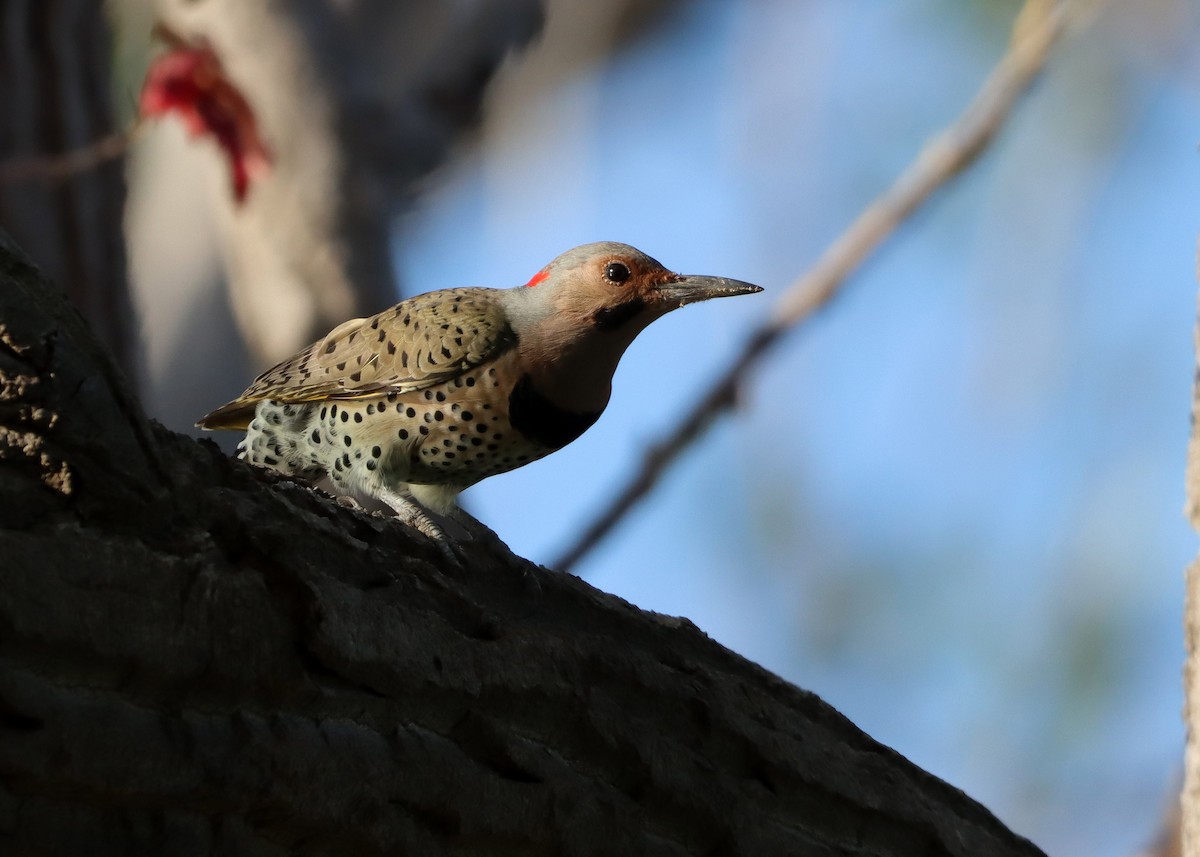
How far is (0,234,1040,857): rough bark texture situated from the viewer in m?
2.42

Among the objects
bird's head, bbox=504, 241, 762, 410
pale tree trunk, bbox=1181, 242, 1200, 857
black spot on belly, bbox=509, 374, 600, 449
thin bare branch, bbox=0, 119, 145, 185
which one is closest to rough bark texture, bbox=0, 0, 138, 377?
thin bare branch, bbox=0, 119, 145, 185

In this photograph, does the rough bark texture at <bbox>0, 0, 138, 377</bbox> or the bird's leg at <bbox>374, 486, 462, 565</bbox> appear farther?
the rough bark texture at <bbox>0, 0, 138, 377</bbox>

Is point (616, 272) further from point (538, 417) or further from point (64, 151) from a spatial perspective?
point (64, 151)

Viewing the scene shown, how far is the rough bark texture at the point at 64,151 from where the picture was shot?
5543 mm

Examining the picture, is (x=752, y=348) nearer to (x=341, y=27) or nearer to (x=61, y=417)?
(x=341, y=27)

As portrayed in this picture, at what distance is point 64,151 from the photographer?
18.8 ft

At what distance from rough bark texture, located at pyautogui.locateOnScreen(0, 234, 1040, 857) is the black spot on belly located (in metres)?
1.12

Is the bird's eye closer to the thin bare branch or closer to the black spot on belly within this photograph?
the black spot on belly

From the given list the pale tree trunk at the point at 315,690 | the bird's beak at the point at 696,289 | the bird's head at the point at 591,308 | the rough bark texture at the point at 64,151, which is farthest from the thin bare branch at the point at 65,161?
the pale tree trunk at the point at 315,690

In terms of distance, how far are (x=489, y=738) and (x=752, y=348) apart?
9.61 feet

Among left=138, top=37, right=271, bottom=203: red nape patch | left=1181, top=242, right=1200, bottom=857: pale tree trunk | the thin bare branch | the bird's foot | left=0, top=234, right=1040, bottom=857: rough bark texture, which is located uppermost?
left=138, top=37, right=271, bottom=203: red nape patch

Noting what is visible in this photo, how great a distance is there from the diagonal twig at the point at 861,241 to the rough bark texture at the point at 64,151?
178 centimetres

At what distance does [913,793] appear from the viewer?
12.5ft

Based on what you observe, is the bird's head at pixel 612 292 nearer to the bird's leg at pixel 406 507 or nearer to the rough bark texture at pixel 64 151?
the bird's leg at pixel 406 507
